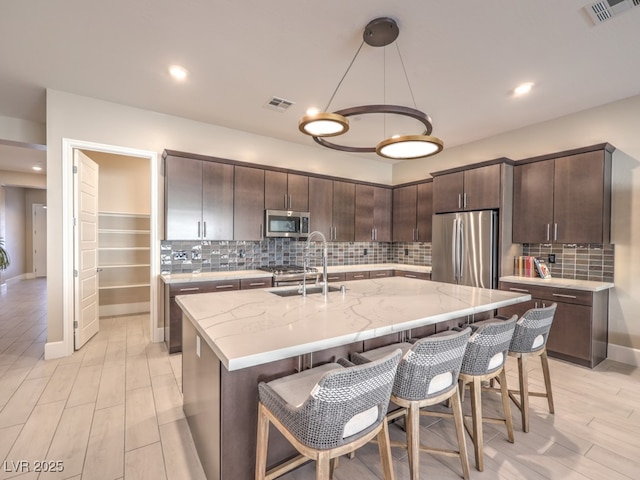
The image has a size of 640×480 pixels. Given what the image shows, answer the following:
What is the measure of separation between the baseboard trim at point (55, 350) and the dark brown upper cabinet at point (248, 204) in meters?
2.20

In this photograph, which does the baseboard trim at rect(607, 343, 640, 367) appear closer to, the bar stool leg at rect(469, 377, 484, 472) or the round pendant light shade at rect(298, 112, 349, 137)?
the bar stool leg at rect(469, 377, 484, 472)

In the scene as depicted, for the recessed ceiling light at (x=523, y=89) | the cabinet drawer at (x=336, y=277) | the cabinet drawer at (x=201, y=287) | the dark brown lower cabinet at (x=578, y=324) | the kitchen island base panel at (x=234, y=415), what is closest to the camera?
the kitchen island base panel at (x=234, y=415)

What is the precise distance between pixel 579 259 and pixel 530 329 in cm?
243

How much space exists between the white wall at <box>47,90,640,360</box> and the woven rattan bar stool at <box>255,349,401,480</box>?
10.9ft

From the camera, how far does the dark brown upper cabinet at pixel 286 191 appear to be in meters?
4.27

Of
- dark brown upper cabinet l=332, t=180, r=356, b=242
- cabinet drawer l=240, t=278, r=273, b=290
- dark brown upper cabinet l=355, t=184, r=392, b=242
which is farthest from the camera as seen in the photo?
dark brown upper cabinet l=355, t=184, r=392, b=242

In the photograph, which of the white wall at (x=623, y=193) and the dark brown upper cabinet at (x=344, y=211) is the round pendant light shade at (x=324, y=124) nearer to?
the dark brown upper cabinet at (x=344, y=211)

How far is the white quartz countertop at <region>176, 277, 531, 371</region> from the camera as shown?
50.1 inches

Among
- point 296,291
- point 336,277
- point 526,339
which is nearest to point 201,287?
point 296,291

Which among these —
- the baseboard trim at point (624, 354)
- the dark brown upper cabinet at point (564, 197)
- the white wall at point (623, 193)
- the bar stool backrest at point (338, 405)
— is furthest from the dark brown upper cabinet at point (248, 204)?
the baseboard trim at point (624, 354)

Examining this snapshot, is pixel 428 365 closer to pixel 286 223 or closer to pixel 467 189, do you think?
pixel 286 223

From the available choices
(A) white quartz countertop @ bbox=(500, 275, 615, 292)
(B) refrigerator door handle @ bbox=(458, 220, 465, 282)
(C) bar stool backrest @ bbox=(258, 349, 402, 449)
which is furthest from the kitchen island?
(B) refrigerator door handle @ bbox=(458, 220, 465, 282)

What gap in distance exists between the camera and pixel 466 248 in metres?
4.12

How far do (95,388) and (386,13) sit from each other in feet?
12.6
